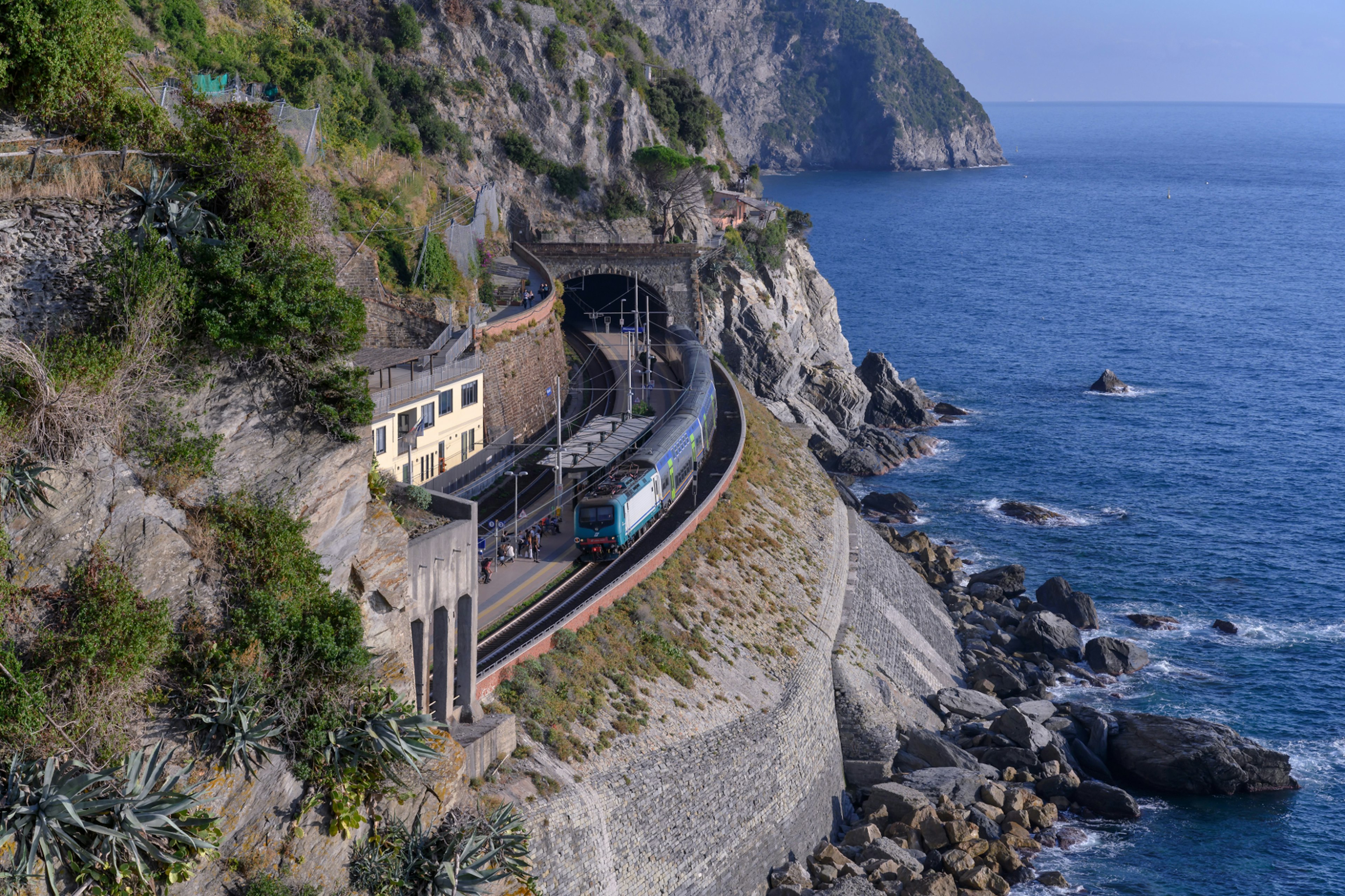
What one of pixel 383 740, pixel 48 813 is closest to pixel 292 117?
pixel 383 740

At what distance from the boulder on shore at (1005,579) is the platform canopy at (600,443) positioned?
85.8 feet

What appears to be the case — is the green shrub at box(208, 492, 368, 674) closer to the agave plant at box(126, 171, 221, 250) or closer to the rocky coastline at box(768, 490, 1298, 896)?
the agave plant at box(126, 171, 221, 250)

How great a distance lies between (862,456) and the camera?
95.1m

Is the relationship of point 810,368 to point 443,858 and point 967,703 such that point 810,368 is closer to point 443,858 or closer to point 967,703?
point 967,703

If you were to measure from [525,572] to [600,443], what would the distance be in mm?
12086

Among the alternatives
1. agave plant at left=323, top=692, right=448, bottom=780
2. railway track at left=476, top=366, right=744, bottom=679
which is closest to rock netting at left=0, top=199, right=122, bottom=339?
agave plant at left=323, top=692, right=448, bottom=780

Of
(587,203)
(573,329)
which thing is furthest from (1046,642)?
(587,203)

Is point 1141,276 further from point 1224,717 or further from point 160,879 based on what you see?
point 160,879

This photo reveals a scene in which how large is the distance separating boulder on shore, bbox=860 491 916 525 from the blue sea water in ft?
5.67

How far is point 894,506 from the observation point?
86.5m

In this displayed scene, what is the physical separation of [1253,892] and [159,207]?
47225 mm

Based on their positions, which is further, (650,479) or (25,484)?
(650,479)

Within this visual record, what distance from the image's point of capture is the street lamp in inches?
1928

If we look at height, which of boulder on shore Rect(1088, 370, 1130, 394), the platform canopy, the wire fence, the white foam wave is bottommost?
the white foam wave
